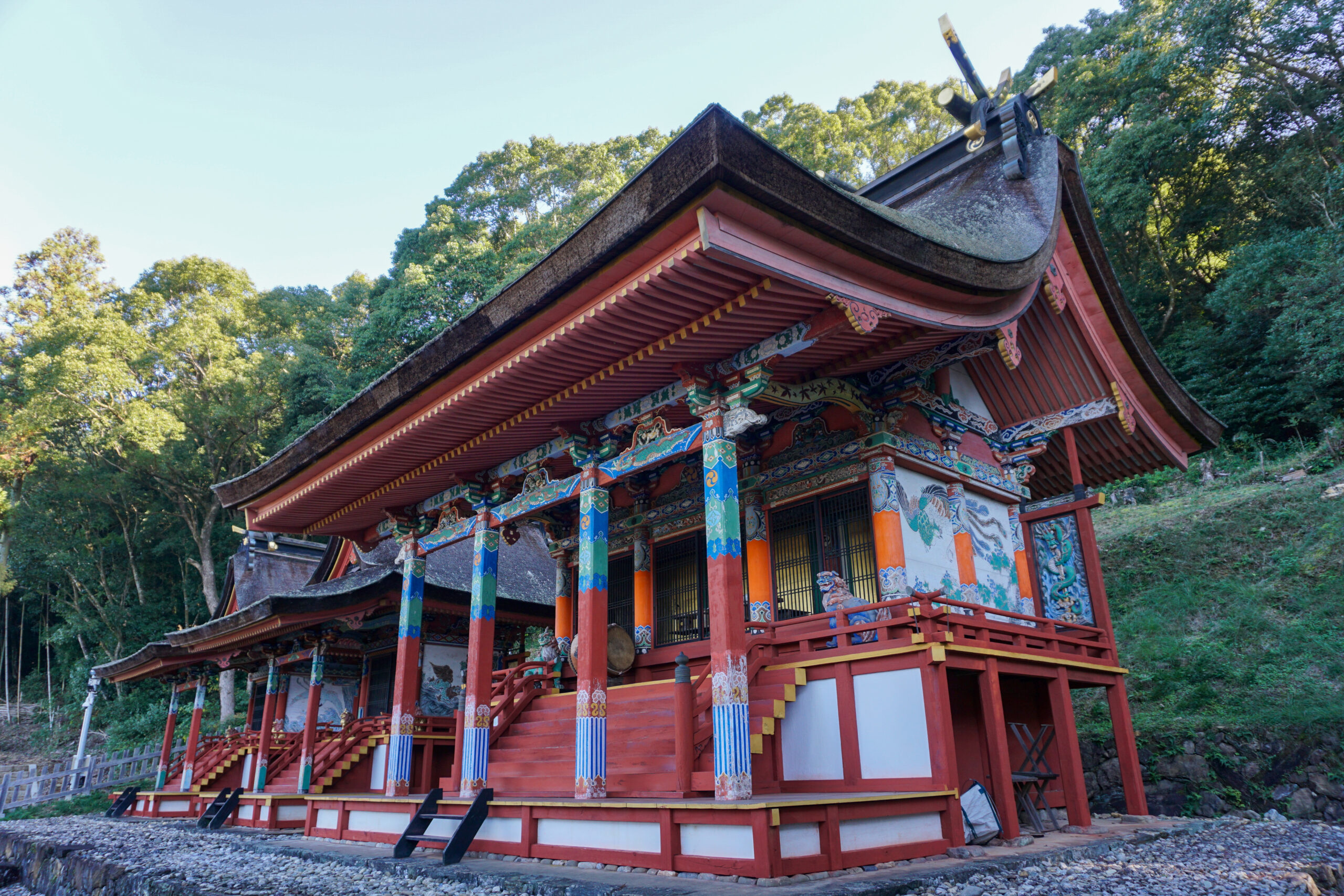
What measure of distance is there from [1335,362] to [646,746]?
20332mm

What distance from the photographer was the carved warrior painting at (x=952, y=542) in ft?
29.9

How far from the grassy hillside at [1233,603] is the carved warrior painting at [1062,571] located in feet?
13.4

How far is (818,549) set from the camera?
9.69 metres

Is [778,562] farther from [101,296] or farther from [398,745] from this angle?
[101,296]

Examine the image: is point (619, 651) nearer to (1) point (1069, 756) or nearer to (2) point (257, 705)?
(1) point (1069, 756)

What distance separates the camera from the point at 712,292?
6543mm

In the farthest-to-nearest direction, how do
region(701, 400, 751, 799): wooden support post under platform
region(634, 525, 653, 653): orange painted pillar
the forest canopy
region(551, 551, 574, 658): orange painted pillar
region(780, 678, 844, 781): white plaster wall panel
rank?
the forest canopy < region(551, 551, 574, 658): orange painted pillar < region(634, 525, 653, 653): orange painted pillar < region(780, 678, 844, 781): white plaster wall panel < region(701, 400, 751, 799): wooden support post under platform

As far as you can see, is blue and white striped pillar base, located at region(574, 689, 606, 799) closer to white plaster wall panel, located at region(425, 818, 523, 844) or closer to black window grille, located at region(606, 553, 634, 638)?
white plaster wall panel, located at region(425, 818, 523, 844)

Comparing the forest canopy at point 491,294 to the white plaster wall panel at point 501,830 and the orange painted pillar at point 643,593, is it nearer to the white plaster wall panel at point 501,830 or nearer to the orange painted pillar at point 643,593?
the orange painted pillar at point 643,593

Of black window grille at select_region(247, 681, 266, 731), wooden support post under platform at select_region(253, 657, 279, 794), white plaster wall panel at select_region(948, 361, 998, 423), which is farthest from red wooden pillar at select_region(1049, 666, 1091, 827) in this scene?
black window grille at select_region(247, 681, 266, 731)

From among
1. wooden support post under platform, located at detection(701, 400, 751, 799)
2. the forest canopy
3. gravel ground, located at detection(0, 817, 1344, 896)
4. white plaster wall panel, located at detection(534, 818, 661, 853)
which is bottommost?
gravel ground, located at detection(0, 817, 1344, 896)

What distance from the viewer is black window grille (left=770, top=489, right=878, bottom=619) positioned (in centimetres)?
928

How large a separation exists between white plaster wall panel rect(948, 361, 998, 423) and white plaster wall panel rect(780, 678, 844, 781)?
464 centimetres

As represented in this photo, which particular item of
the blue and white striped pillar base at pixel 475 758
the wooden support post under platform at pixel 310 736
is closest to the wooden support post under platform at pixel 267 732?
the wooden support post under platform at pixel 310 736
